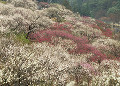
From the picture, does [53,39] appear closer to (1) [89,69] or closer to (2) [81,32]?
(1) [89,69]

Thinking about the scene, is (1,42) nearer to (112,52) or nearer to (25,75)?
(25,75)

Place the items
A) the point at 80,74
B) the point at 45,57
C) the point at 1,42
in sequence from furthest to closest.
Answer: the point at 80,74 < the point at 1,42 < the point at 45,57

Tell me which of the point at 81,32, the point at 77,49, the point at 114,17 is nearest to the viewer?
the point at 77,49

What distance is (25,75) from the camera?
782 centimetres

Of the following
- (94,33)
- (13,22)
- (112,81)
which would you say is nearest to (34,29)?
(13,22)

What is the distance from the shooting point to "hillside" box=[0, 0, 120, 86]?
7855mm

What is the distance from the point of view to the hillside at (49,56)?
7855 mm

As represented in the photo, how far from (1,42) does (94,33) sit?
2681 centimetres

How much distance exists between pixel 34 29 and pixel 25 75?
59.4 feet

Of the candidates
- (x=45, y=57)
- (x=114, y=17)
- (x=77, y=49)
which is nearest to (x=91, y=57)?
(x=77, y=49)

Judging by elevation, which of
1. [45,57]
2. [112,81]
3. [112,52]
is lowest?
[112,52]

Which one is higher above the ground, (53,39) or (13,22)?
(13,22)

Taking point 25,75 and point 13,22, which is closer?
point 25,75

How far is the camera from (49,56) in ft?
37.3
